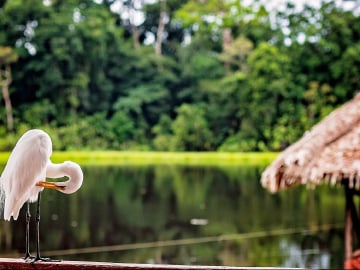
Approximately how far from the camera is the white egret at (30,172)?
955 millimetres

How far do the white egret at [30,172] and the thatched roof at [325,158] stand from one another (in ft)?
9.35

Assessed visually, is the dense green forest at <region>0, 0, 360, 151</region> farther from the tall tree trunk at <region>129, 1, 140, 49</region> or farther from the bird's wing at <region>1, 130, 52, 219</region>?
the bird's wing at <region>1, 130, 52, 219</region>

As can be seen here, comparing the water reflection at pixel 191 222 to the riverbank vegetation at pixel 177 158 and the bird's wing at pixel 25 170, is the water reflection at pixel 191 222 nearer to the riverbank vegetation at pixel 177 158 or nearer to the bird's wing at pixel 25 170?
the riverbank vegetation at pixel 177 158

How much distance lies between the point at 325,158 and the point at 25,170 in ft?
9.97

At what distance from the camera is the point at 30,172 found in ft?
3.17

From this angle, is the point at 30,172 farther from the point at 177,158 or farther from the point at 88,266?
the point at 177,158

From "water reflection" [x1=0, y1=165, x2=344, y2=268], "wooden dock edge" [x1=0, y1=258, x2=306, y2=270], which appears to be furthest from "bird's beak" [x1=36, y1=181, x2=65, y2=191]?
"water reflection" [x1=0, y1=165, x2=344, y2=268]

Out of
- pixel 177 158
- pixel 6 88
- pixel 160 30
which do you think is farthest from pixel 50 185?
pixel 160 30

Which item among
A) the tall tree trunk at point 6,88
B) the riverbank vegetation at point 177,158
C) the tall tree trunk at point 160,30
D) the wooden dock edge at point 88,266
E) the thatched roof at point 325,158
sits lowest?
the wooden dock edge at point 88,266

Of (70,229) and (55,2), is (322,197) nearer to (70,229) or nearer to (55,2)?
(70,229)

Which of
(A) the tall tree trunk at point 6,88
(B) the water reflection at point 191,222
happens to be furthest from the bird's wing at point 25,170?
(A) the tall tree trunk at point 6,88

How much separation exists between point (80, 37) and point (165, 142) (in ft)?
14.0

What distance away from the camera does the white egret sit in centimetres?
95

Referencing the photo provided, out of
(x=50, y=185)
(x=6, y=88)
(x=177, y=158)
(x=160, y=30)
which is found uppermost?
(x=160, y=30)
